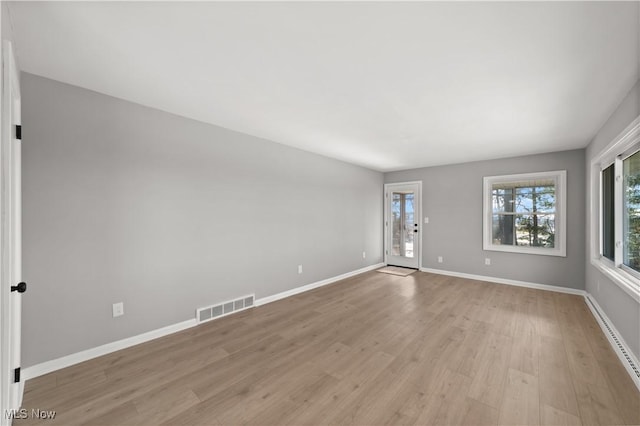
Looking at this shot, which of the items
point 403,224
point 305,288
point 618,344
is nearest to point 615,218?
point 618,344

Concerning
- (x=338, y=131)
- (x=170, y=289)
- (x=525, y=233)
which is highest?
(x=338, y=131)

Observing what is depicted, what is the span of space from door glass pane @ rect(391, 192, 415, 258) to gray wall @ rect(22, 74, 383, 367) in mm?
3131

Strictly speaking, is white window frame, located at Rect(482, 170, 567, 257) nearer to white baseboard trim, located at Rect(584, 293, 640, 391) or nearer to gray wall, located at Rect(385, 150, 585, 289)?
gray wall, located at Rect(385, 150, 585, 289)

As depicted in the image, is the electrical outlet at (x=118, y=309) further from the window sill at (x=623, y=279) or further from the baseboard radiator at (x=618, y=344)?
the window sill at (x=623, y=279)

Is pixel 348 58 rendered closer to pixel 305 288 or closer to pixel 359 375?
pixel 359 375

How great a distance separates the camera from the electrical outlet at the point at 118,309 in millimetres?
2498

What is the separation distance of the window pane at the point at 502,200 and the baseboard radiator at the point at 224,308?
4737mm

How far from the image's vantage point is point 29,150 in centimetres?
212

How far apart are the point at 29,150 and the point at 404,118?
3.46m

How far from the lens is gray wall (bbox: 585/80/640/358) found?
87.4 inches

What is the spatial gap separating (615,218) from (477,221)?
231cm

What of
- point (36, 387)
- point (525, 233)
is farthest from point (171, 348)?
point (525, 233)

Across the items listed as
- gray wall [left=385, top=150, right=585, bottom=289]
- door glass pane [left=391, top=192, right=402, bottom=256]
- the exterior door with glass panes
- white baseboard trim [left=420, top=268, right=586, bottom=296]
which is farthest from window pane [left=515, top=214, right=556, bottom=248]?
door glass pane [left=391, top=192, right=402, bottom=256]

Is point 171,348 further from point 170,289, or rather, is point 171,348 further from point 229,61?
point 229,61
